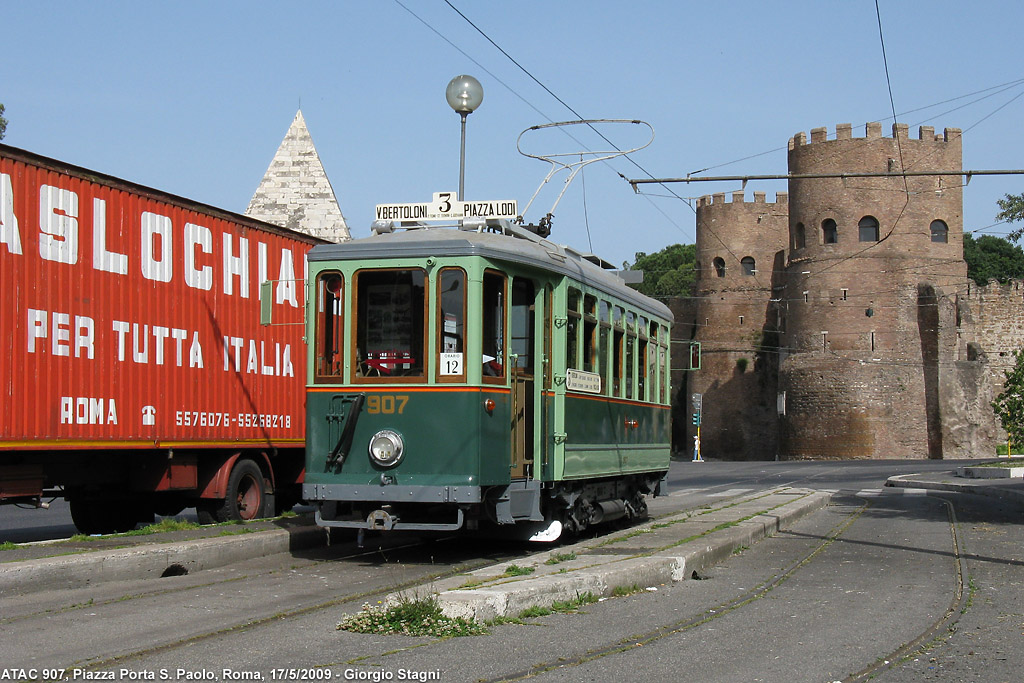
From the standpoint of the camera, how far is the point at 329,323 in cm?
1146

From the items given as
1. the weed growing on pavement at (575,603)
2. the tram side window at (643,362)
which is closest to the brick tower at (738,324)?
the tram side window at (643,362)

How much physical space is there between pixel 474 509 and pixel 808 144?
55666mm

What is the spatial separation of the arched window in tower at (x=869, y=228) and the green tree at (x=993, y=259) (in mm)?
44832

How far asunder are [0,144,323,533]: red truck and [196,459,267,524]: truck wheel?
21mm

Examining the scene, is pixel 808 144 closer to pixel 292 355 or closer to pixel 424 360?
pixel 292 355

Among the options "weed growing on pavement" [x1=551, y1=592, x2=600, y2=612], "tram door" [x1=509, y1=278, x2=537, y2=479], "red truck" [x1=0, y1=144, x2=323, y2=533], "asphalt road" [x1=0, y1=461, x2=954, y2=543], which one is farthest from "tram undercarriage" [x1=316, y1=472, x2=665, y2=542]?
"asphalt road" [x1=0, y1=461, x2=954, y2=543]

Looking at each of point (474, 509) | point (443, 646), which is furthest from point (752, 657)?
point (474, 509)

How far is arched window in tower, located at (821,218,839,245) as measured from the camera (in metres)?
63.3

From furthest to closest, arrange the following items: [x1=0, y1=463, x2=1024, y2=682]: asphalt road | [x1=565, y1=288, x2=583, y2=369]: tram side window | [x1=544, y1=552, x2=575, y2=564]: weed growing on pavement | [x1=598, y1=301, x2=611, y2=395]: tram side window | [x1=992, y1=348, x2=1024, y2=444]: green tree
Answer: [x1=992, y1=348, x2=1024, y2=444]: green tree
[x1=598, y1=301, x2=611, y2=395]: tram side window
[x1=565, y1=288, x2=583, y2=369]: tram side window
[x1=544, y1=552, x2=575, y2=564]: weed growing on pavement
[x1=0, y1=463, x2=1024, y2=682]: asphalt road

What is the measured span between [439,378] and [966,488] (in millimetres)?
20365

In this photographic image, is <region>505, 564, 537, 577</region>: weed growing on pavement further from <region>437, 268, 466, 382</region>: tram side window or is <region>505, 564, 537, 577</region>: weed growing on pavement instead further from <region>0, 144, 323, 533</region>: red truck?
<region>0, 144, 323, 533</region>: red truck

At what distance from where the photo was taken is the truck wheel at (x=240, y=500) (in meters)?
14.6

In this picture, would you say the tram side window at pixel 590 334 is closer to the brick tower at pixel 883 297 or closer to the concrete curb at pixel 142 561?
the concrete curb at pixel 142 561

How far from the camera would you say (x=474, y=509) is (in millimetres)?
11258
